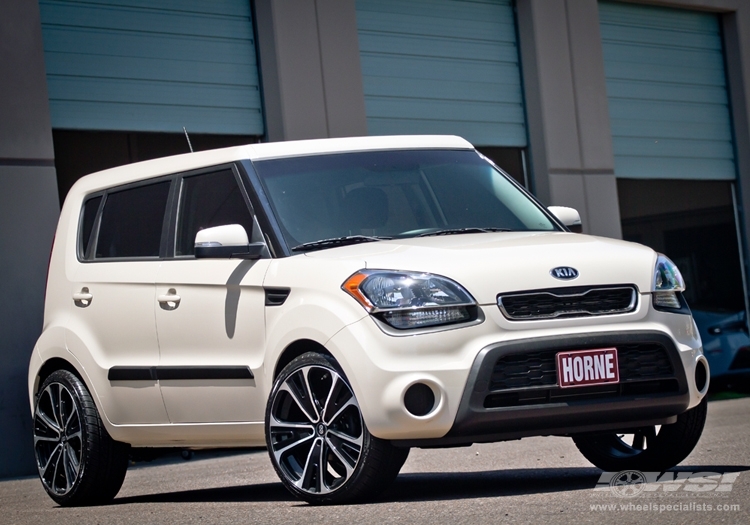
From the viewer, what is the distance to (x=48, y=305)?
298 inches

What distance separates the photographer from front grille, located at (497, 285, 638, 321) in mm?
5406

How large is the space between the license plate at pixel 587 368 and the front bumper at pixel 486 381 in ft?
0.10

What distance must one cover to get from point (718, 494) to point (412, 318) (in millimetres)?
1432

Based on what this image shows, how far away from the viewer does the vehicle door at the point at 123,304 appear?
21.9 ft

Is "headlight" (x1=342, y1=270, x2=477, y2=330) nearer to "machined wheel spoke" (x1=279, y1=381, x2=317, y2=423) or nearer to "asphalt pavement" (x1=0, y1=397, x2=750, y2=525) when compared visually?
Result: "machined wheel spoke" (x1=279, y1=381, x2=317, y2=423)

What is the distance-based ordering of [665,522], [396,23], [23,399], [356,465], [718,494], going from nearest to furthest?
1. [665,522]
2. [718,494]
3. [356,465]
4. [23,399]
5. [396,23]

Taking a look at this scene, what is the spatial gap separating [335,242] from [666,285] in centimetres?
157

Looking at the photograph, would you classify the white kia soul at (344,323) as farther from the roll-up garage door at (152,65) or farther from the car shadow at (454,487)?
the roll-up garage door at (152,65)

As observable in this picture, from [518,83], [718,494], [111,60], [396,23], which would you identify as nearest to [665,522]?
[718,494]

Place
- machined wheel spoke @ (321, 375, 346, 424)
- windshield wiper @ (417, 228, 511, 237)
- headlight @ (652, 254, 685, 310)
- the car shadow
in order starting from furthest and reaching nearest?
windshield wiper @ (417, 228, 511, 237), the car shadow, headlight @ (652, 254, 685, 310), machined wheel spoke @ (321, 375, 346, 424)

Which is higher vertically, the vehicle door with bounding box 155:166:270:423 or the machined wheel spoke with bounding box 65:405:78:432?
the vehicle door with bounding box 155:166:270:423

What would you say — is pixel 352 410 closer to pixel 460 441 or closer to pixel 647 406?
pixel 460 441

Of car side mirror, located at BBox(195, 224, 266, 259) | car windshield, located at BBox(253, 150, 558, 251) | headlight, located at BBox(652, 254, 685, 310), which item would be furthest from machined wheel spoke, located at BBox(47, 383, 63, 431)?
headlight, located at BBox(652, 254, 685, 310)

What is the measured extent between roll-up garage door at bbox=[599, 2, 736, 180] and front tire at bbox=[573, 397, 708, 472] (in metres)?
10.2
